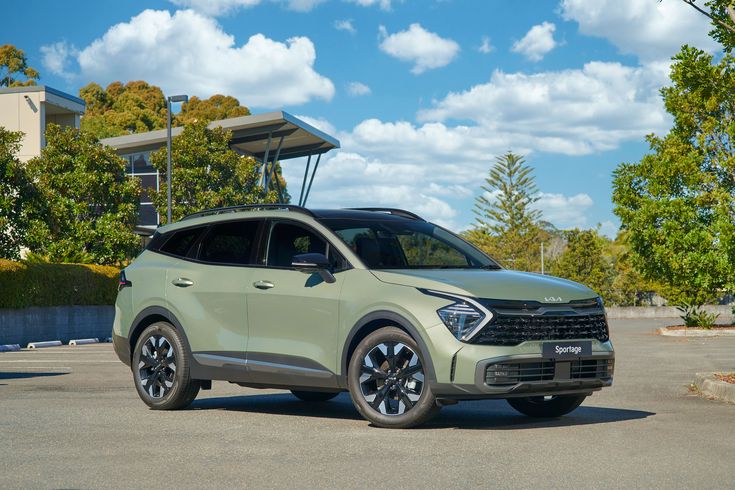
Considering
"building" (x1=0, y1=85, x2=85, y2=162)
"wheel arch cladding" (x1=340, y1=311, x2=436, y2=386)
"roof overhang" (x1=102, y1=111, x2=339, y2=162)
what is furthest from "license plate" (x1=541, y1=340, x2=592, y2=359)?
"building" (x1=0, y1=85, x2=85, y2=162)

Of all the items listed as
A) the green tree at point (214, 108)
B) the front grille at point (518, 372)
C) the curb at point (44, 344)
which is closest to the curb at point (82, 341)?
the curb at point (44, 344)

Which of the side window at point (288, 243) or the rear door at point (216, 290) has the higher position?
the side window at point (288, 243)

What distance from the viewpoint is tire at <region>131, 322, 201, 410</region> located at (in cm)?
1059

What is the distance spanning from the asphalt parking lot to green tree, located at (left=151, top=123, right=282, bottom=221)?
115 feet

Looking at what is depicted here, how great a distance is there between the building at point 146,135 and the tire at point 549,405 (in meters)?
37.1

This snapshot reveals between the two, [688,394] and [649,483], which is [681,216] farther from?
[649,483]

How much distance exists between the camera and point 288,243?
10.3m

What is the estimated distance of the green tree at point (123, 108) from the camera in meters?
82.8

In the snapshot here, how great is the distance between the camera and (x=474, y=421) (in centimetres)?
978

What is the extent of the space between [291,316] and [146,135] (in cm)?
4688

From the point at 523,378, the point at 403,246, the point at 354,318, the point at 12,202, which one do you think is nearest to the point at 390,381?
the point at 354,318

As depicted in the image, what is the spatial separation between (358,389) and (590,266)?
68520 mm

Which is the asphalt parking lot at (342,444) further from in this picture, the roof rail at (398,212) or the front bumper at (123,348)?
the roof rail at (398,212)

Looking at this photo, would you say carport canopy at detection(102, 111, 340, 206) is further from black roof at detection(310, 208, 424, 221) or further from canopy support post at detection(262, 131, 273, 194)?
black roof at detection(310, 208, 424, 221)
